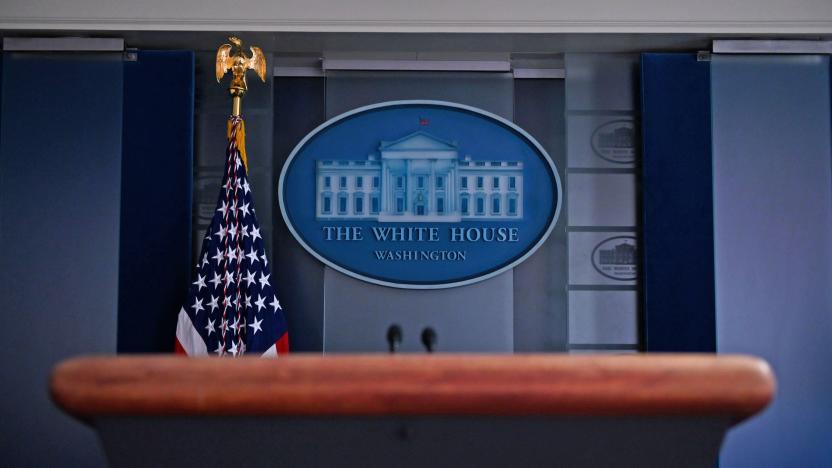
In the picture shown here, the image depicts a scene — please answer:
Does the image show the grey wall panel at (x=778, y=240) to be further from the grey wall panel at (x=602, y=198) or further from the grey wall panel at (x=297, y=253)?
the grey wall panel at (x=297, y=253)

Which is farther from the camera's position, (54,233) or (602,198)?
(602,198)

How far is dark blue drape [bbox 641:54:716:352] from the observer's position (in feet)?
11.6

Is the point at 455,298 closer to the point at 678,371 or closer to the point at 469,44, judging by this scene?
the point at 469,44

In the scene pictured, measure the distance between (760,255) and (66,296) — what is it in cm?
337

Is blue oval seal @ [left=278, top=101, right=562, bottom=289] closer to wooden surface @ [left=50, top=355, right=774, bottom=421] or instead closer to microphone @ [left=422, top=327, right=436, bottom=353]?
microphone @ [left=422, top=327, right=436, bottom=353]

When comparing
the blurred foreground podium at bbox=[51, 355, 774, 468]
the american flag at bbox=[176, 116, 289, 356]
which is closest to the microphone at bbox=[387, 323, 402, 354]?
the blurred foreground podium at bbox=[51, 355, 774, 468]

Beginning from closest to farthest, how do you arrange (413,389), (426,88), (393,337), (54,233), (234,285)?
(413,389) → (393,337) → (234,285) → (54,233) → (426,88)

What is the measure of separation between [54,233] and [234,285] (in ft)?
3.25

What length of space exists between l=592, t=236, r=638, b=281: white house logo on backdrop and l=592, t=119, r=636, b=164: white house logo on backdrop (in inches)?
16.2

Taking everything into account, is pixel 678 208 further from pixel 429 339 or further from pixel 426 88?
pixel 429 339

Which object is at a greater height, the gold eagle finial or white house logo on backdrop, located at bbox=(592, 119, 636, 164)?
the gold eagle finial


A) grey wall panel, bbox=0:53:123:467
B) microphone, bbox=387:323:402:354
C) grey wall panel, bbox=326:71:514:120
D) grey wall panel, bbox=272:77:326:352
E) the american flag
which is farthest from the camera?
grey wall panel, bbox=326:71:514:120

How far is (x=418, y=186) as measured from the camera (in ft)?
12.0

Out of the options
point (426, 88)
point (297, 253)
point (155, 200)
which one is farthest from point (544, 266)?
point (155, 200)
